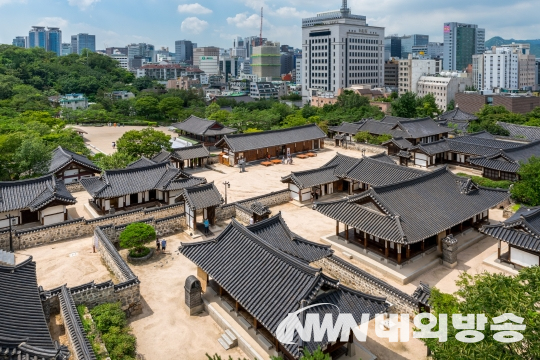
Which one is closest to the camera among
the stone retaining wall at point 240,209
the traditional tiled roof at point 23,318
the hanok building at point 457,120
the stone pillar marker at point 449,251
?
the traditional tiled roof at point 23,318

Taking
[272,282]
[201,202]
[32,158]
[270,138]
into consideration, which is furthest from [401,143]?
[32,158]

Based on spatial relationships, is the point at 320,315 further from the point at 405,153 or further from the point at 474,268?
the point at 405,153

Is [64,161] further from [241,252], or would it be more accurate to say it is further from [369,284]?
[369,284]

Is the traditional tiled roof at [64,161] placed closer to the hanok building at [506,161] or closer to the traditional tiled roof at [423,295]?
the traditional tiled roof at [423,295]

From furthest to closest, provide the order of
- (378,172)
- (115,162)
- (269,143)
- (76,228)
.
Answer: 1. (269,143)
2. (115,162)
3. (378,172)
4. (76,228)

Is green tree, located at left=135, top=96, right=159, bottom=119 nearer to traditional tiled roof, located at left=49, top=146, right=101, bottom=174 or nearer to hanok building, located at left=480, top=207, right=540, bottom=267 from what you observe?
traditional tiled roof, located at left=49, top=146, right=101, bottom=174

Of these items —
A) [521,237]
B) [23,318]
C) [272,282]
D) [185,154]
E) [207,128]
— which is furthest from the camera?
[207,128]

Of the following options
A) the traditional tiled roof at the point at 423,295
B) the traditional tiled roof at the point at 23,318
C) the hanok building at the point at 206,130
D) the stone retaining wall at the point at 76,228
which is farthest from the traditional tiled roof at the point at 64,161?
the traditional tiled roof at the point at 423,295
